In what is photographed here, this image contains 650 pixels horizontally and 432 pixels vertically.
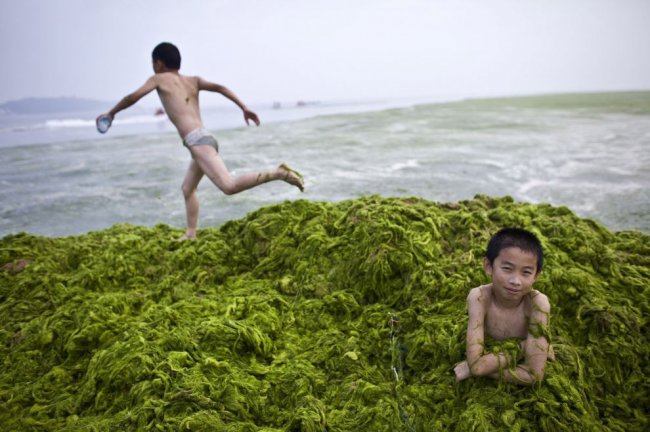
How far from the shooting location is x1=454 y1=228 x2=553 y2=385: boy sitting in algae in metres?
1.95

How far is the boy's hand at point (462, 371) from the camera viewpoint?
7.08ft

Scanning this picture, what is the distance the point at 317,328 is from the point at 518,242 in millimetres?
1474

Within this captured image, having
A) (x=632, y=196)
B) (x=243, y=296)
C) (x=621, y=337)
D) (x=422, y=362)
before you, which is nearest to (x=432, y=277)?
(x=422, y=362)

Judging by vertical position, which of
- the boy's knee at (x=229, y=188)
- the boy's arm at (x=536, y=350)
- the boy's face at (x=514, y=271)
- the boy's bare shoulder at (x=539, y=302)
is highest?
the boy's knee at (x=229, y=188)

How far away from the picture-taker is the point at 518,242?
1940mm

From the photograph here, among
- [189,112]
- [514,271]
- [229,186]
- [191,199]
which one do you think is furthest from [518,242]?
[191,199]

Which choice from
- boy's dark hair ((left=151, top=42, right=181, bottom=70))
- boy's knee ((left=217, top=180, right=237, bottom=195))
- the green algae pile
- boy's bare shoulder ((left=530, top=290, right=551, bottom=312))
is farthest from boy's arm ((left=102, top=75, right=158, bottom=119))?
boy's bare shoulder ((left=530, top=290, right=551, bottom=312))

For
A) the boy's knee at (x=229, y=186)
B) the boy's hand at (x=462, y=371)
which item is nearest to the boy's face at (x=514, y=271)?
the boy's hand at (x=462, y=371)

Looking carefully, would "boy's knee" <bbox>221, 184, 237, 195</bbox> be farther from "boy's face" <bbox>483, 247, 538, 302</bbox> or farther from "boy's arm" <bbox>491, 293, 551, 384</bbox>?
"boy's arm" <bbox>491, 293, 551, 384</bbox>

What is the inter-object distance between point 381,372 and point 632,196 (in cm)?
579

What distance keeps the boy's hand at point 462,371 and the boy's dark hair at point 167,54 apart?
356 centimetres

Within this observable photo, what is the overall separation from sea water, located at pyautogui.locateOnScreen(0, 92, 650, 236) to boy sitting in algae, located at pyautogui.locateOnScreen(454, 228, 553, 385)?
3.88 m

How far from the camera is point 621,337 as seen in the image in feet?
8.02

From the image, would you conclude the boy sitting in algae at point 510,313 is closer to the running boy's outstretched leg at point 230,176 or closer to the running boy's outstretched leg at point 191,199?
the running boy's outstretched leg at point 230,176
